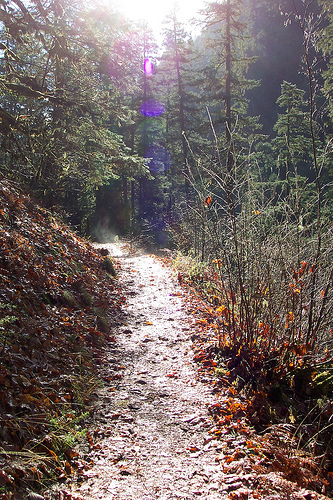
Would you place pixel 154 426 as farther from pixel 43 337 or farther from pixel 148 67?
pixel 148 67

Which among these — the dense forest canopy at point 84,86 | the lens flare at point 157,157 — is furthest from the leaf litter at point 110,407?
the lens flare at point 157,157

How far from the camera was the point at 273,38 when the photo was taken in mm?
44812

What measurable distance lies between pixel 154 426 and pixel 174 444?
35cm

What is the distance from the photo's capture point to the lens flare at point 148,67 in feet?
84.8

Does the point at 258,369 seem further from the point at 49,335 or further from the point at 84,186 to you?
the point at 84,186

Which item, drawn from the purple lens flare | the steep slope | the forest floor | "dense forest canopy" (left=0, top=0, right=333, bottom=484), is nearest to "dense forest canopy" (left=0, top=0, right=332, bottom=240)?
"dense forest canopy" (left=0, top=0, right=333, bottom=484)

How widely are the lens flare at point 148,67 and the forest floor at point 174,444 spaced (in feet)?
86.2

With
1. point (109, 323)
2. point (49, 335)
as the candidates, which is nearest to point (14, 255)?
point (49, 335)

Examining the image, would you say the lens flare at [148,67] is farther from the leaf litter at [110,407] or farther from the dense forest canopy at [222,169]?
the leaf litter at [110,407]

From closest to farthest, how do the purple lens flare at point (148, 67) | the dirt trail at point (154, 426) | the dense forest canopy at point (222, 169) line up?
1. the dirt trail at point (154, 426)
2. the dense forest canopy at point (222, 169)
3. the purple lens flare at point (148, 67)

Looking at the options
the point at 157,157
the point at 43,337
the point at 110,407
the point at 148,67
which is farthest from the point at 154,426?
the point at 148,67

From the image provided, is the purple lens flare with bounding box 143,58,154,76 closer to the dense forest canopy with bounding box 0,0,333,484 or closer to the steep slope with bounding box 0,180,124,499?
the dense forest canopy with bounding box 0,0,333,484

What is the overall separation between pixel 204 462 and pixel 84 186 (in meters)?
8.59

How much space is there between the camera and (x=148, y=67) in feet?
85.3
